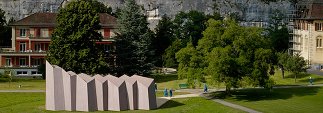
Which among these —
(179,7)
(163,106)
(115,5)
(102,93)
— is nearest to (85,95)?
(102,93)

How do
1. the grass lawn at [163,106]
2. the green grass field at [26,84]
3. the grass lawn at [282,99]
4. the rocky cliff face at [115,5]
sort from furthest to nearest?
the rocky cliff face at [115,5] → the green grass field at [26,84] → the grass lawn at [282,99] → the grass lawn at [163,106]

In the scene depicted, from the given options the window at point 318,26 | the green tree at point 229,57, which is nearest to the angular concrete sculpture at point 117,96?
the green tree at point 229,57

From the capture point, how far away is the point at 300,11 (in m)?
84.4

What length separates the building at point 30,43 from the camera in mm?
75688

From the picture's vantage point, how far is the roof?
3019 inches

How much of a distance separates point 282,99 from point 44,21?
133 feet

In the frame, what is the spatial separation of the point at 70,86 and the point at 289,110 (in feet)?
50.9

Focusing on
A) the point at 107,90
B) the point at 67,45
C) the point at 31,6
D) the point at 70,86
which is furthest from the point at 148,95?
the point at 31,6

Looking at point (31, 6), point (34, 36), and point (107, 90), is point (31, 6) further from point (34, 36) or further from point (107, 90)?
point (107, 90)

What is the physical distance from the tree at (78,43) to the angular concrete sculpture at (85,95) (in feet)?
66.6

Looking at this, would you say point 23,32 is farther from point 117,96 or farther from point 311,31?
point 117,96

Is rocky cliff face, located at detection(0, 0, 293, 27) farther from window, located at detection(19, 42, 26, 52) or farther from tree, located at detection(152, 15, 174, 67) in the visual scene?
window, located at detection(19, 42, 26, 52)

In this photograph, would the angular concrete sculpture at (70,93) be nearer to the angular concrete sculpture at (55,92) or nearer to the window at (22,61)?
the angular concrete sculpture at (55,92)

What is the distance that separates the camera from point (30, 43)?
250 feet
